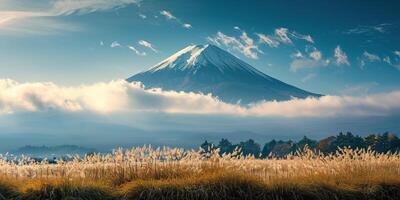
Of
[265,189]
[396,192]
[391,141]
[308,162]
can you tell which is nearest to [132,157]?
[265,189]

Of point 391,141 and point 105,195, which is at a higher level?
point 391,141

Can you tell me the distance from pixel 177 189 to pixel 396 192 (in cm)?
609

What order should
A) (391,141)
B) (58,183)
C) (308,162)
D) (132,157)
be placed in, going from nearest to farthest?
(58,183) → (132,157) → (308,162) → (391,141)

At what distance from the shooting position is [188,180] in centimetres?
1441

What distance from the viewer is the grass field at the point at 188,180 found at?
13.9 meters

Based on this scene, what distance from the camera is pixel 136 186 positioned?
14070 millimetres

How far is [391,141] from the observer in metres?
63.8

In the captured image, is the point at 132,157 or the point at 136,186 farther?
the point at 132,157

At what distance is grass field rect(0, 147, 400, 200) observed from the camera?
13.9 metres

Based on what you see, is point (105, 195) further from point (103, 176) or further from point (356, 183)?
point (356, 183)

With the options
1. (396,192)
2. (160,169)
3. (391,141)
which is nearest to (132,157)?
(160,169)

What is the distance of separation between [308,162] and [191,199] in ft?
17.5

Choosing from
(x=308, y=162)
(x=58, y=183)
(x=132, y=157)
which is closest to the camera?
(x=58, y=183)

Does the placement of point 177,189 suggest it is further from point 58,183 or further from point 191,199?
point 58,183
